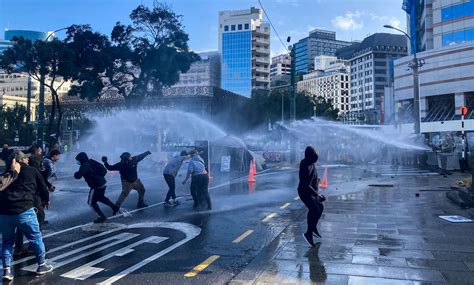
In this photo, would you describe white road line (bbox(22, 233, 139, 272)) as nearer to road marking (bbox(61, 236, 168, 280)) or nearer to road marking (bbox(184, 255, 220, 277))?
road marking (bbox(61, 236, 168, 280))

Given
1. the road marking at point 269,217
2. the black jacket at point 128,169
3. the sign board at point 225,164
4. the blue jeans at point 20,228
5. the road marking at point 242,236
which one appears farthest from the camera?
the sign board at point 225,164

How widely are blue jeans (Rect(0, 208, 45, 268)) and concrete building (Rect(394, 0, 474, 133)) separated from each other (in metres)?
50.6

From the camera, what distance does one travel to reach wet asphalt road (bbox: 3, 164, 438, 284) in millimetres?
5766

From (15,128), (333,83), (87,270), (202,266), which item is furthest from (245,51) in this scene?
(87,270)

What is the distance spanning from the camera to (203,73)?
297 feet

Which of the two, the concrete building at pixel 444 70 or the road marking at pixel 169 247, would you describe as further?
the concrete building at pixel 444 70

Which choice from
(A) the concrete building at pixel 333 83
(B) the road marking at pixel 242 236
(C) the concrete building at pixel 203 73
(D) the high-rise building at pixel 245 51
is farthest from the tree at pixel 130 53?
(A) the concrete building at pixel 333 83

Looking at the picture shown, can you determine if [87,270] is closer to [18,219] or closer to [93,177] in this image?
[18,219]

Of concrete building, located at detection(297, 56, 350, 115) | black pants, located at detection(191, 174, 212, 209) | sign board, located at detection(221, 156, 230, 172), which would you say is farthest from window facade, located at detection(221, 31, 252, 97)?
black pants, located at detection(191, 174, 212, 209)

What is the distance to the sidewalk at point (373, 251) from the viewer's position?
18.0 feet

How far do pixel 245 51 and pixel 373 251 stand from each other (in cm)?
9524

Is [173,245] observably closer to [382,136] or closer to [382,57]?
[382,136]

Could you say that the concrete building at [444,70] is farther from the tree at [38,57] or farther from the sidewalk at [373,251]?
the sidewalk at [373,251]

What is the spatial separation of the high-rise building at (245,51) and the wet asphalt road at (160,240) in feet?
284
